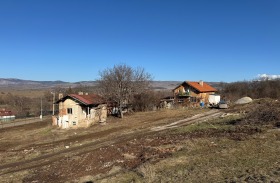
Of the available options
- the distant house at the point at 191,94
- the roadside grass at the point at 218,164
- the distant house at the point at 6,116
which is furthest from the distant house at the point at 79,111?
the distant house at the point at 6,116

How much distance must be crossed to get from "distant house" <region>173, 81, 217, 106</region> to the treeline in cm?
1054

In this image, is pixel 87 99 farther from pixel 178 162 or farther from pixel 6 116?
pixel 6 116

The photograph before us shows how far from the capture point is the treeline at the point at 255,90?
7788 cm

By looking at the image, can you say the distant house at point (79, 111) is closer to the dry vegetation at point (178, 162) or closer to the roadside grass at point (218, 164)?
the dry vegetation at point (178, 162)

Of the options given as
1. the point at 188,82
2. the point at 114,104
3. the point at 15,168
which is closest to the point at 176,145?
the point at 15,168

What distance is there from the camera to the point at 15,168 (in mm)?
20906

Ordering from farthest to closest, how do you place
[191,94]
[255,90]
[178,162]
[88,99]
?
1. [255,90]
2. [191,94]
3. [88,99]
4. [178,162]

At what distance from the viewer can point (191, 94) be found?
222 ft

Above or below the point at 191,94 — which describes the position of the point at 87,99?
below

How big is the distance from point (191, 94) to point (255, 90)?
27.9 m

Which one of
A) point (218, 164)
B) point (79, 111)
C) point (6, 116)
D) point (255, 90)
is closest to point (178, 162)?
point (218, 164)

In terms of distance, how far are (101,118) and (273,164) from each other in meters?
38.4

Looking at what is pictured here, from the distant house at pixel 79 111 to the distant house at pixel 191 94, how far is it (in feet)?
72.6

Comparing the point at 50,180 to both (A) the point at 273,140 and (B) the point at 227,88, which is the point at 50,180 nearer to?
(A) the point at 273,140
